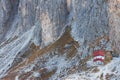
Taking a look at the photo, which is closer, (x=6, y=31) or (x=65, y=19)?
(x=65, y=19)

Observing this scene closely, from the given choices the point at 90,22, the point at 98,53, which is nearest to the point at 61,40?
the point at 90,22

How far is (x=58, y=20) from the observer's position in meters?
87.2

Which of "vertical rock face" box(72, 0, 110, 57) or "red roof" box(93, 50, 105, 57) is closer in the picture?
"red roof" box(93, 50, 105, 57)

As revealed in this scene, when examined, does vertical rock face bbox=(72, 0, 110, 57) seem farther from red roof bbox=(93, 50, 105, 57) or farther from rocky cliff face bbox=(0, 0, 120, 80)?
red roof bbox=(93, 50, 105, 57)

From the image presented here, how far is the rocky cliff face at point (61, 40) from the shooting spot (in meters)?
67.1

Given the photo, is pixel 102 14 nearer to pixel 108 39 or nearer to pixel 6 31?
pixel 108 39

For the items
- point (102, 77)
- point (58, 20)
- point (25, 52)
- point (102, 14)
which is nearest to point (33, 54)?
point (25, 52)

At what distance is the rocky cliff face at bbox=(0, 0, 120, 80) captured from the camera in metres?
67.1

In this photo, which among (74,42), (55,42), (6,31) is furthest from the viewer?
(6,31)

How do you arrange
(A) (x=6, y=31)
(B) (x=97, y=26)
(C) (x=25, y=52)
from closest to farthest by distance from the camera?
1. (B) (x=97, y=26)
2. (C) (x=25, y=52)
3. (A) (x=6, y=31)

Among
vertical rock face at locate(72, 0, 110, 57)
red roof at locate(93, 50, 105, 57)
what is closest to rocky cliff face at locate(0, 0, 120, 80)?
vertical rock face at locate(72, 0, 110, 57)

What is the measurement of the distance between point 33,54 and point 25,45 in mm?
8578

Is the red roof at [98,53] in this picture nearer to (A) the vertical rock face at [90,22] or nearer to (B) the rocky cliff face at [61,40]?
(B) the rocky cliff face at [61,40]

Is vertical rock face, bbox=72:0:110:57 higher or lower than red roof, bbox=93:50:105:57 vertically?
higher
